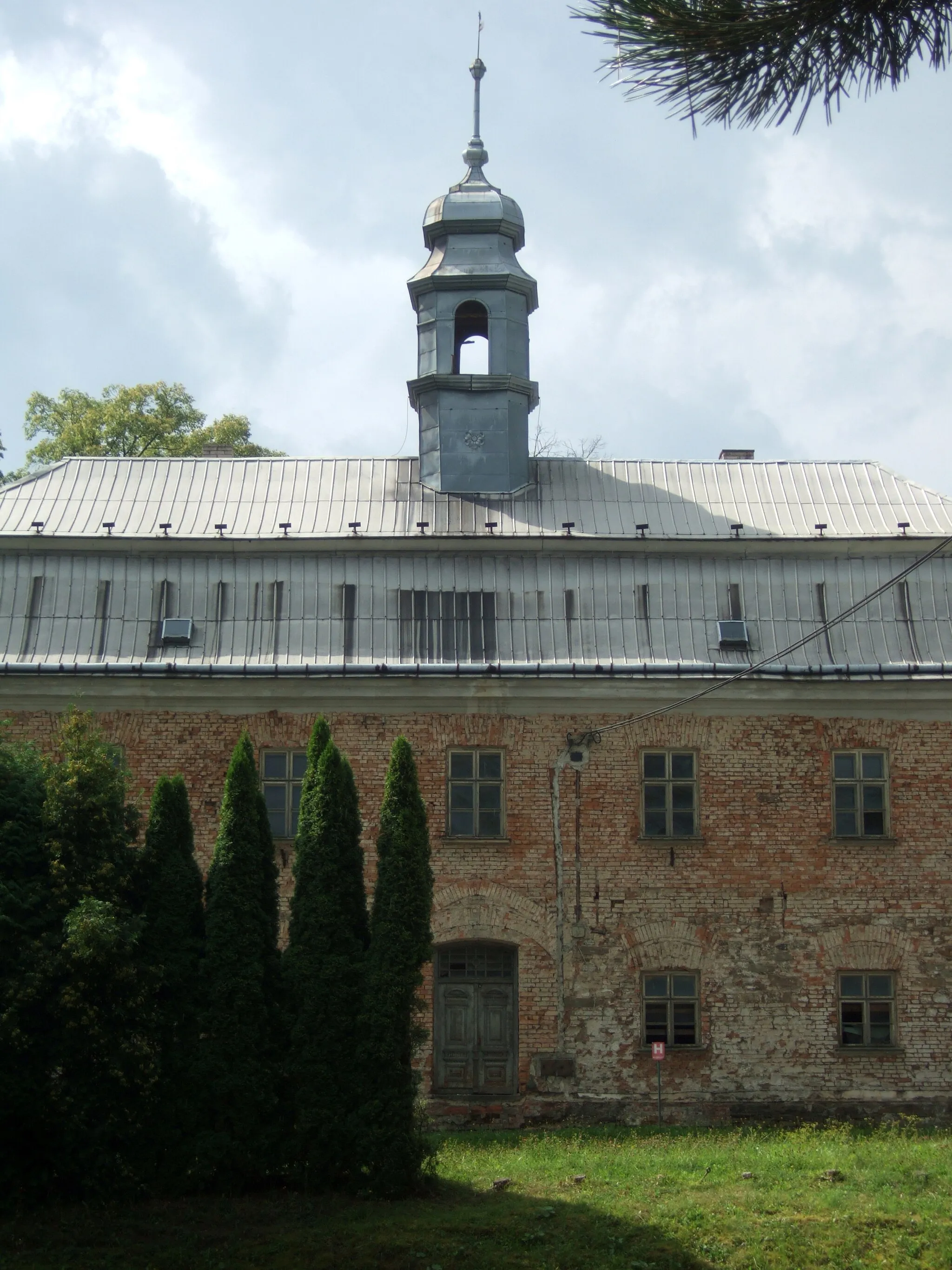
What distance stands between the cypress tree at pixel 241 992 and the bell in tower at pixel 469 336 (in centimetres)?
856

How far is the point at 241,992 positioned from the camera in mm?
14312

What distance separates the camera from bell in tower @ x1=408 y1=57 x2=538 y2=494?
22.6 meters

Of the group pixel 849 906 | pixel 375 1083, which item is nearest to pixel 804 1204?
pixel 375 1083

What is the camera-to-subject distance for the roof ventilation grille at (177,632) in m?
19.8

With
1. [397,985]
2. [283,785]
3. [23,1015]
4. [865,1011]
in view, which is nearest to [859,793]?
[865,1011]

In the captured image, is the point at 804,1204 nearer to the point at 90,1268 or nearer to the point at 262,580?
the point at 90,1268

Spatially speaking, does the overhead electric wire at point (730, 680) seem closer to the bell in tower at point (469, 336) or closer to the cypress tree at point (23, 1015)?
the bell in tower at point (469, 336)

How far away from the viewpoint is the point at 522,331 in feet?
77.2

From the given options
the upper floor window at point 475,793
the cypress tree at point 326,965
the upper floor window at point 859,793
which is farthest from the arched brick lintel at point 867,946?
the cypress tree at point 326,965

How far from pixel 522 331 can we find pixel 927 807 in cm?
961

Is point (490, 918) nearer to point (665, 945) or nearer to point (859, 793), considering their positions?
point (665, 945)

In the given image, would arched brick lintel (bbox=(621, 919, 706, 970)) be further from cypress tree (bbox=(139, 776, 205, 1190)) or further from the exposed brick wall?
cypress tree (bbox=(139, 776, 205, 1190))

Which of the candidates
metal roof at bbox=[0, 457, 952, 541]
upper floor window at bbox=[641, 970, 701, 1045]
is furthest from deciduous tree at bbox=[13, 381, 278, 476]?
upper floor window at bbox=[641, 970, 701, 1045]

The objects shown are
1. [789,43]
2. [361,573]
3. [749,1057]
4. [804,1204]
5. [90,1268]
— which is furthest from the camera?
[361,573]
